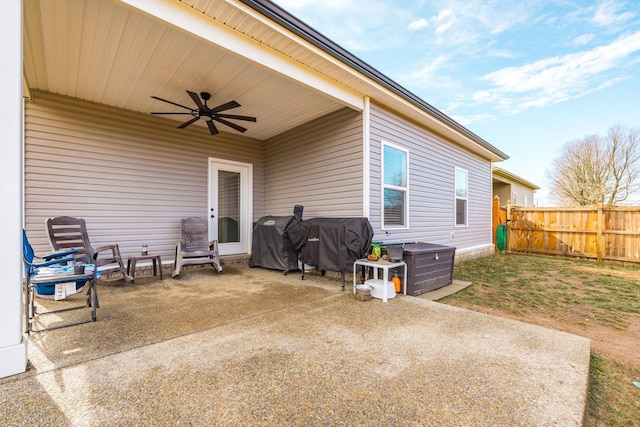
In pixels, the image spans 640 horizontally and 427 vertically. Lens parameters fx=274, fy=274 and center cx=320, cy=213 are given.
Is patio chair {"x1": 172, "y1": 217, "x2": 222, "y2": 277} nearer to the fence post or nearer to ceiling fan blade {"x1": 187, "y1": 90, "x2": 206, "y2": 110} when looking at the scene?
ceiling fan blade {"x1": 187, "y1": 90, "x2": 206, "y2": 110}

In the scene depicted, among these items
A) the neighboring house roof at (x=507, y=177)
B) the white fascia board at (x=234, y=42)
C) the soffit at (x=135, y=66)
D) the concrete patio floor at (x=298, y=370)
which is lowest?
the concrete patio floor at (x=298, y=370)

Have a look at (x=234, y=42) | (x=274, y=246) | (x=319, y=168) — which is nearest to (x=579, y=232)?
(x=319, y=168)

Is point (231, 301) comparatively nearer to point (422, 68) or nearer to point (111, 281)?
point (111, 281)

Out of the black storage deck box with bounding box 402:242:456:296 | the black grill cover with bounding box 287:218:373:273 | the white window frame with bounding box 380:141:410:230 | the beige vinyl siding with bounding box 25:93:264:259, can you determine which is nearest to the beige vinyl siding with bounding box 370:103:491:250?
the white window frame with bounding box 380:141:410:230

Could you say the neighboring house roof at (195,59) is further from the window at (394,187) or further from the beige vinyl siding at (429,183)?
the window at (394,187)

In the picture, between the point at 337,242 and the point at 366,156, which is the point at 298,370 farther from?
the point at 366,156

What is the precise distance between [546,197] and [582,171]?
2665 mm

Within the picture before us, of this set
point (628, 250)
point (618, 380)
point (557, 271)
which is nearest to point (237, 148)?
point (618, 380)

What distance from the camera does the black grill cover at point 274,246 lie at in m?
4.84

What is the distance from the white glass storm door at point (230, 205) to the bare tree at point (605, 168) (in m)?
14.8

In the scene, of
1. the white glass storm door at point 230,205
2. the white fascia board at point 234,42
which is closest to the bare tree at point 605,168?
the white fascia board at point 234,42

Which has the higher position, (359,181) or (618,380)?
(359,181)

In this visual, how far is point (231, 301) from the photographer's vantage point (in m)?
3.27

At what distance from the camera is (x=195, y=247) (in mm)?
5031
